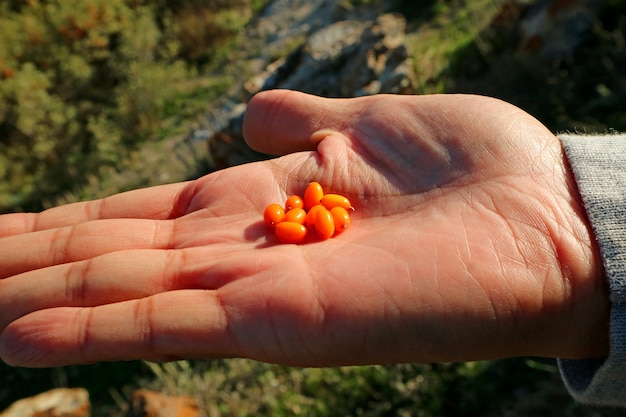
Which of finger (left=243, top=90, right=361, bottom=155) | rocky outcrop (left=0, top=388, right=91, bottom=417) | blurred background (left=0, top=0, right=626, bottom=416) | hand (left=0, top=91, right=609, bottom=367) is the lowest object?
rocky outcrop (left=0, top=388, right=91, bottom=417)

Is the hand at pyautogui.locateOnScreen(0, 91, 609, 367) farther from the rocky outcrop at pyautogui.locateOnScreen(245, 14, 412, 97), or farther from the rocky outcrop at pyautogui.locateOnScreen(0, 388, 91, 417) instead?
the rocky outcrop at pyautogui.locateOnScreen(245, 14, 412, 97)

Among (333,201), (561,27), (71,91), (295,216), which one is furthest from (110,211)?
(71,91)

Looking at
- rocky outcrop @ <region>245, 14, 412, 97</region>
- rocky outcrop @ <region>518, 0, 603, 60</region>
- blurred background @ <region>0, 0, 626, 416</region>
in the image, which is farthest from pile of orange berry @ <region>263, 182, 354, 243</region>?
rocky outcrop @ <region>518, 0, 603, 60</region>

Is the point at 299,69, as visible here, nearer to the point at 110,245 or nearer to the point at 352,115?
the point at 352,115

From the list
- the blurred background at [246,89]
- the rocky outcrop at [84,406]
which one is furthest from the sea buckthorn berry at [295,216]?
the rocky outcrop at [84,406]

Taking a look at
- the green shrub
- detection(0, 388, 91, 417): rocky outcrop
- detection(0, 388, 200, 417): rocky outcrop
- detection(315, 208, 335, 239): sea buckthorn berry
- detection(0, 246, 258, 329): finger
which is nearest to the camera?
→ detection(0, 246, 258, 329): finger

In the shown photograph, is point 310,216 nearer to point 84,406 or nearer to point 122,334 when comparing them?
point 122,334

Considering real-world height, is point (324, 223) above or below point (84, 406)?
above
